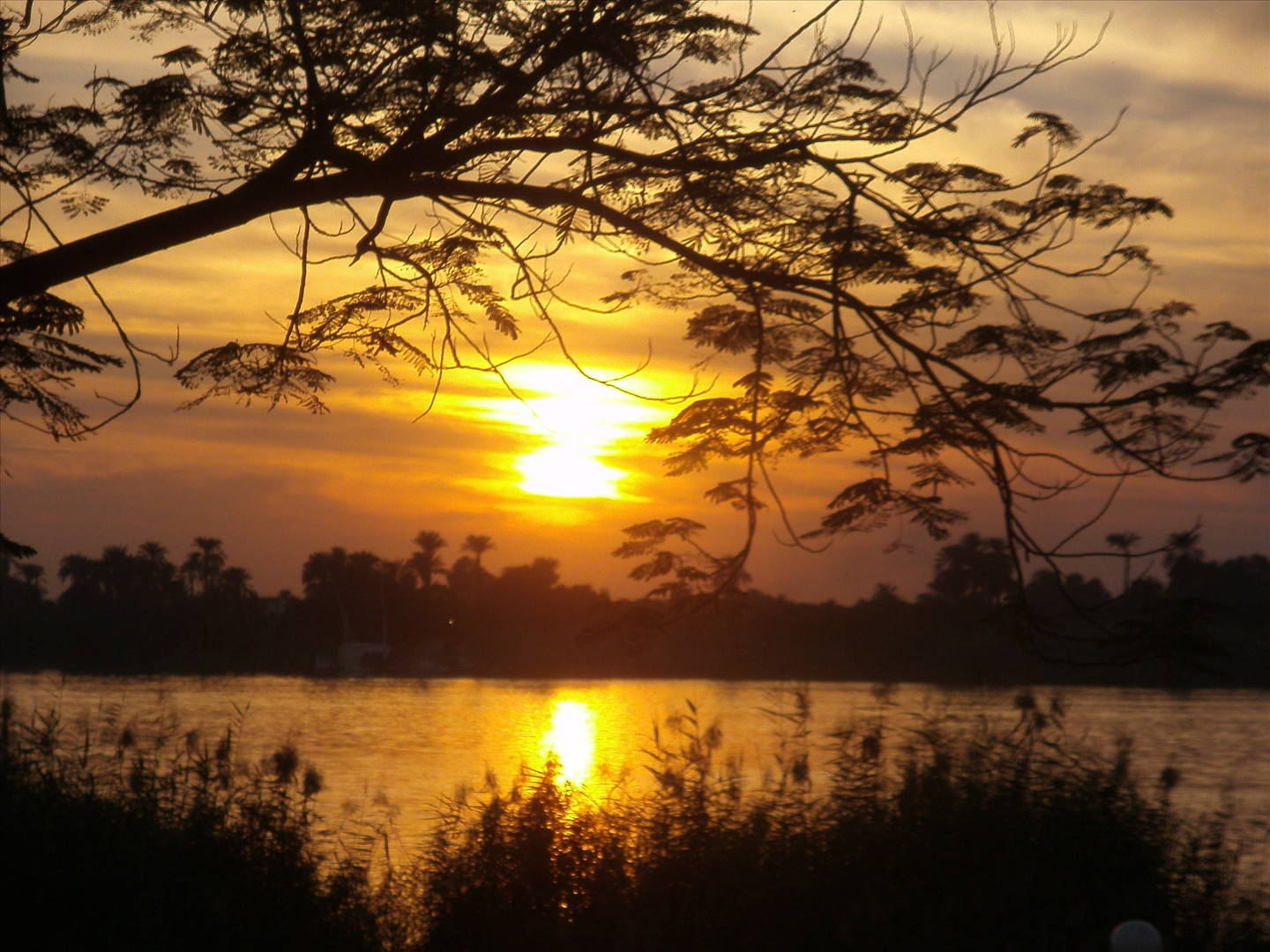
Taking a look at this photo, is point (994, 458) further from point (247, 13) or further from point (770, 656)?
point (770, 656)

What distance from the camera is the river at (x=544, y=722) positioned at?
9.33 metres

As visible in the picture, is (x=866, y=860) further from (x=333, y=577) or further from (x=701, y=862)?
(x=333, y=577)

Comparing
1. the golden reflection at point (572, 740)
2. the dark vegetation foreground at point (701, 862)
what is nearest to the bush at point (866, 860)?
the dark vegetation foreground at point (701, 862)

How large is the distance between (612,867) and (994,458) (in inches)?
143

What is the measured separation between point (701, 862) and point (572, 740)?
974 cm

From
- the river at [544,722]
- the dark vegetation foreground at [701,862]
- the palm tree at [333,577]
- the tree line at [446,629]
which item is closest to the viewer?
the dark vegetation foreground at [701,862]

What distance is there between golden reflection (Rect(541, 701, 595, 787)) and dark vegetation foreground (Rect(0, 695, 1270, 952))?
43.5 inches

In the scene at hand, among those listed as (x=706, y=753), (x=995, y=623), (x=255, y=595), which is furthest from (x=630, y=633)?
(x=255, y=595)

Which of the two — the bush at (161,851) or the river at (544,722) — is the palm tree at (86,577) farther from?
the bush at (161,851)

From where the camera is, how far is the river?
933 cm

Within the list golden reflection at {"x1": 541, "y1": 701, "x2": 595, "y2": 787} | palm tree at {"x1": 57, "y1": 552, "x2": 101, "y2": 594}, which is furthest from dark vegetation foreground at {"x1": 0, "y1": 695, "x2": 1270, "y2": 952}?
palm tree at {"x1": 57, "y1": 552, "x2": 101, "y2": 594}

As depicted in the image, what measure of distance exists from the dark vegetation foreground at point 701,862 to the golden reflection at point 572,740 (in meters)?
1.11

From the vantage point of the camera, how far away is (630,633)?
7676 mm

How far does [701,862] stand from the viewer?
→ 7.69 m
